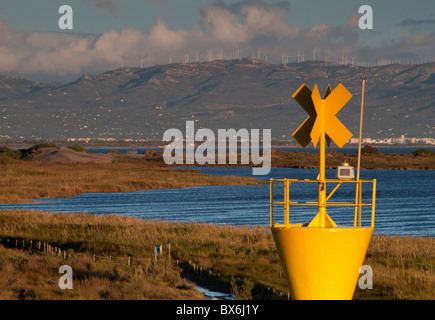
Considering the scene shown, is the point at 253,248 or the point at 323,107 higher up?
the point at 323,107

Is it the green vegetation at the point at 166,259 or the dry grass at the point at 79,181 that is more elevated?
the dry grass at the point at 79,181

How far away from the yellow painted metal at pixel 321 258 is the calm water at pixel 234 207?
33184 mm

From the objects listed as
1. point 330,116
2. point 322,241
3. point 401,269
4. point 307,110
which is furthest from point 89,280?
point 401,269

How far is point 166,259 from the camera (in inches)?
1222

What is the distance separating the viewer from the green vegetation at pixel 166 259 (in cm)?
2392

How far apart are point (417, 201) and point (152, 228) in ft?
169

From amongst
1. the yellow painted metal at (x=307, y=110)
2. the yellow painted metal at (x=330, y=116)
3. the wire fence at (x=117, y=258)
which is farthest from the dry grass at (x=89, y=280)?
the yellow painted metal at (x=330, y=116)

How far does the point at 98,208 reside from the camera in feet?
232

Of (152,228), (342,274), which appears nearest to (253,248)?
(152,228)

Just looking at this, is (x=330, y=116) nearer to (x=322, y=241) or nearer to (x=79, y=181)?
(x=322, y=241)

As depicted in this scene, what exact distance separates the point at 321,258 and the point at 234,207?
5636cm

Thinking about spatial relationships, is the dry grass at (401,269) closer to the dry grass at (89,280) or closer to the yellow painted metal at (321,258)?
the yellow painted metal at (321,258)

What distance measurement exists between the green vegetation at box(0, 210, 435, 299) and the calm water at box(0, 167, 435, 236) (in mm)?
16244
